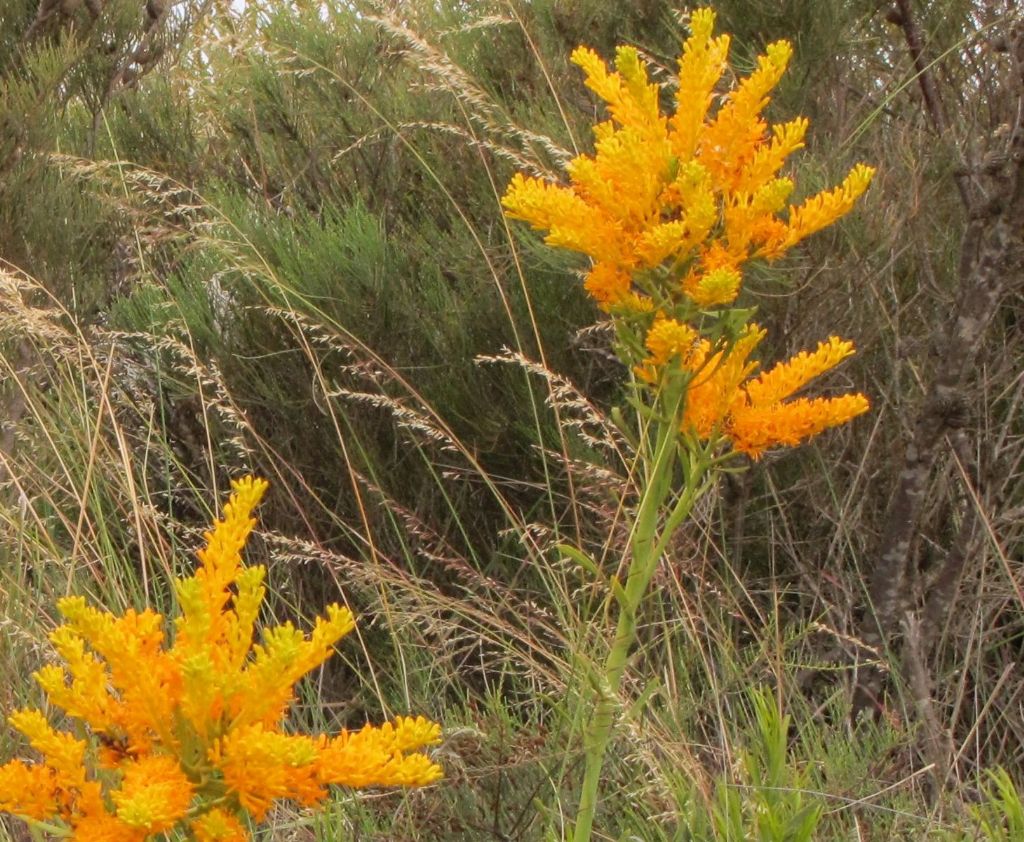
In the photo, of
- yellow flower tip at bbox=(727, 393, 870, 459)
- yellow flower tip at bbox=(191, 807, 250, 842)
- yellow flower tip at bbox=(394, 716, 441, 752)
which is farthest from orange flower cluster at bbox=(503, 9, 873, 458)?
yellow flower tip at bbox=(191, 807, 250, 842)

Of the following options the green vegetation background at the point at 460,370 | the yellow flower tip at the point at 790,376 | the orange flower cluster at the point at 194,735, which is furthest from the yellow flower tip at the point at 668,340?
the green vegetation background at the point at 460,370

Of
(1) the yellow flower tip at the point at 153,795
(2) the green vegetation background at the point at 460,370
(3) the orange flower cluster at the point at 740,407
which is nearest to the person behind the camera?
(1) the yellow flower tip at the point at 153,795

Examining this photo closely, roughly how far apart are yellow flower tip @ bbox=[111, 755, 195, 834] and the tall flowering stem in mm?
505

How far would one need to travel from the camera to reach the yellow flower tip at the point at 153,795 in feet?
3.03

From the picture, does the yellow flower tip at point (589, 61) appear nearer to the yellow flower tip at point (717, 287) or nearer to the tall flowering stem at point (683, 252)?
the tall flowering stem at point (683, 252)

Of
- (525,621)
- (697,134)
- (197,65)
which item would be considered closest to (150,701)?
(697,134)

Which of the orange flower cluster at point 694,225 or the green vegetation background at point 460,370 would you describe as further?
the green vegetation background at point 460,370

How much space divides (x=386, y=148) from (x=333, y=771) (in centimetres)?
321

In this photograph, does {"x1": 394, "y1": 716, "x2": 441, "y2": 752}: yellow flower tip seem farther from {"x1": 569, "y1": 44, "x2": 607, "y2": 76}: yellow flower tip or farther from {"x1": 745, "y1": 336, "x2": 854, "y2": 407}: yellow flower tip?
{"x1": 569, "y1": 44, "x2": 607, "y2": 76}: yellow flower tip

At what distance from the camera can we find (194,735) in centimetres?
100

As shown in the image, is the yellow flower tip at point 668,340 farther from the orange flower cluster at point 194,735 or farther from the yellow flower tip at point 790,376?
the orange flower cluster at point 194,735

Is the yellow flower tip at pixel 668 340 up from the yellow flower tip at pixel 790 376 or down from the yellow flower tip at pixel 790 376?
up

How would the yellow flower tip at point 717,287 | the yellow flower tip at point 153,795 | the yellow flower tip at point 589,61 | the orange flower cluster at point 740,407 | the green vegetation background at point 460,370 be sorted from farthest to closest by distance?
the green vegetation background at point 460,370 < the yellow flower tip at point 589,61 < the orange flower cluster at point 740,407 < the yellow flower tip at point 717,287 < the yellow flower tip at point 153,795

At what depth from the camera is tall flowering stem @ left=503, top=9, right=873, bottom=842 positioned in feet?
4.54
